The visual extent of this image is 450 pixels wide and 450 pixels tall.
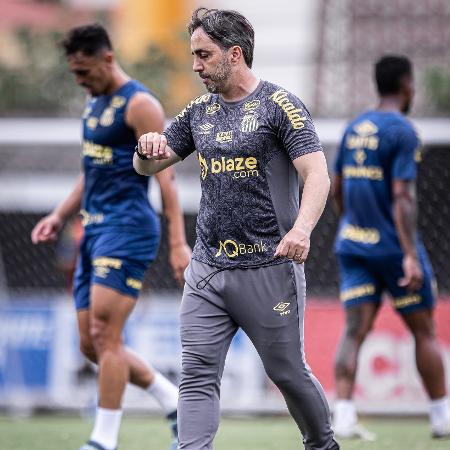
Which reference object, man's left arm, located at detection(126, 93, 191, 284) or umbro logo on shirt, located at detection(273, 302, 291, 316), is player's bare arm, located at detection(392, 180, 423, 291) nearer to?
man's left arm, located at detection(126, 93, 191, 284)

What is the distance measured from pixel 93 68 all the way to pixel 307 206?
2.45 metres

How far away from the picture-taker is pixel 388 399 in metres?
11.5

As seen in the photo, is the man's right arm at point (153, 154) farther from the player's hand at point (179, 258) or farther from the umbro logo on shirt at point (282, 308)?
the player's hand at point (179, 258)

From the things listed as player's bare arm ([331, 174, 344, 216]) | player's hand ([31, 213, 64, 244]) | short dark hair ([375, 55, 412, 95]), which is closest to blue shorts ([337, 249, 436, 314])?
player's bare arm ([331, 174, 344, 216])

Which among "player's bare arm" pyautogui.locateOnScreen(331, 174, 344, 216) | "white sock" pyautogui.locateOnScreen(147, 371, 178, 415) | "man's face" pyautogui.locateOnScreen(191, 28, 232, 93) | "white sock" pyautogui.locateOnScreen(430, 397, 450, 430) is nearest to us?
"man's face" pyautogui.locateOnScreen(191, 28, 232, 93)

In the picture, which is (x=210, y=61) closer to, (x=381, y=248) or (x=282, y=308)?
(x=282, y=308)

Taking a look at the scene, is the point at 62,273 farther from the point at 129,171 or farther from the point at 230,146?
the point at 230,146

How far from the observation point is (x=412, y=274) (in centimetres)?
850

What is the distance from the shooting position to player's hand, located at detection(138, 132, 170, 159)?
18.5 ft

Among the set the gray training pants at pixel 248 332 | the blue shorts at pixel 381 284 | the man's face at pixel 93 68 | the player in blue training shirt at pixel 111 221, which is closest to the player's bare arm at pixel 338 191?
the blue shorts at pixel 381 284

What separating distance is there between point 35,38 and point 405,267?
428 inches

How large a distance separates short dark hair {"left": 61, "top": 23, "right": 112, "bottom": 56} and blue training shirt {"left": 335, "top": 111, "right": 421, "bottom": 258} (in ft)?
6.97

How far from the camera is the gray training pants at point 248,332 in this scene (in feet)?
18.7

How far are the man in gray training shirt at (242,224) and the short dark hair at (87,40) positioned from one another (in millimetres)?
1794
